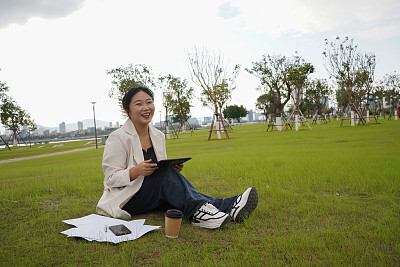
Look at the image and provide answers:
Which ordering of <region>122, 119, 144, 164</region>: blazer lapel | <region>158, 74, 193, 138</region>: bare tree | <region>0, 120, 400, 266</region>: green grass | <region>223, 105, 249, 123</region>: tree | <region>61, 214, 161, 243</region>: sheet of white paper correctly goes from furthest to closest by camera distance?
1. <region>223, 105, 249, 123</region>: tree
2. <region>158, 74, 193, 138</region>: bare tree
3. <region>122, 119, 144, 164</region>: blazer lapel
4. <region>61, 214, 161, 243</region>: sheet of white paper
5. <region>0, 120, 400, 266</region>: green grass

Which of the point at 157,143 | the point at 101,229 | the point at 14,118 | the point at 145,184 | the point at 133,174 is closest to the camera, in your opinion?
the point at 101,229

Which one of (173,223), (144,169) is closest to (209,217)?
(173,223)

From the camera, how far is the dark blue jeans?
2.69 metres

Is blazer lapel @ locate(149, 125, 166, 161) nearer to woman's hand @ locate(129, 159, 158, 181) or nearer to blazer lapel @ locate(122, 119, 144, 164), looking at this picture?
blazer lapel @ locate(122, 119, 144, 164)

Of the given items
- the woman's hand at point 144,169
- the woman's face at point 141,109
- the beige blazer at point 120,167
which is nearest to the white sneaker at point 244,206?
the woman's hand at point 144,169

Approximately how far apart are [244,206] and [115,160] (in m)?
1.39

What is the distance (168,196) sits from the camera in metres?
2.74

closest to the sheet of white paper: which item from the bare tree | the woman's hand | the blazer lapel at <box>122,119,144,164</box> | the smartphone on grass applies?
the smartphone on grass

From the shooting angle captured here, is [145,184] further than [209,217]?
Yes

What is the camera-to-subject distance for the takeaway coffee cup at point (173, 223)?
236 cm

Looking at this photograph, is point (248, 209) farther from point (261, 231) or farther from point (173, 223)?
point (173, 223)

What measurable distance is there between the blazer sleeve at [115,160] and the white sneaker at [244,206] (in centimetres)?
113

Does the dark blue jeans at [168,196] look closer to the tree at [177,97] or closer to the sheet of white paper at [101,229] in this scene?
the sheet of white paper at [101,229]

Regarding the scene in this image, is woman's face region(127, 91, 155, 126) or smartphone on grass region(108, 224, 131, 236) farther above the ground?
woman's face region(127, 91, 155, 126)
